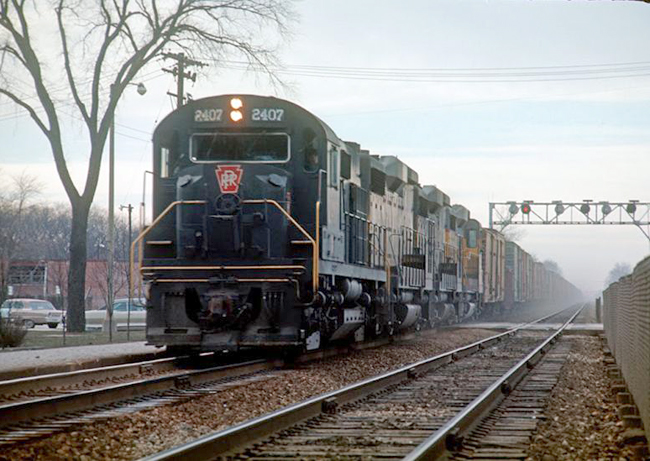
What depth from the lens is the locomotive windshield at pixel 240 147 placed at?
1452cm

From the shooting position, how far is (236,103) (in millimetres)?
14453

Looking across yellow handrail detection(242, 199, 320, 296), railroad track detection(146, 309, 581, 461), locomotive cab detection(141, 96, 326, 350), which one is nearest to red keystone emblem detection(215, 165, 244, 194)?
locomotive cab detection(141, 96, 326, 350)

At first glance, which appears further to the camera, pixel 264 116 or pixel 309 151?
pixel 309 151

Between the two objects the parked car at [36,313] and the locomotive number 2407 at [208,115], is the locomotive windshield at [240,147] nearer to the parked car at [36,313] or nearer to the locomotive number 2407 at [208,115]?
the locomotive number 2407 at [208,115]

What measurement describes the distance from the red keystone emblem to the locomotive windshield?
33cm

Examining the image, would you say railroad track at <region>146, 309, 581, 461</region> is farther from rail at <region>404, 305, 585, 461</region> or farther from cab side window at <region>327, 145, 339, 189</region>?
cab side window at <region>327, 145, 339, 189</region>

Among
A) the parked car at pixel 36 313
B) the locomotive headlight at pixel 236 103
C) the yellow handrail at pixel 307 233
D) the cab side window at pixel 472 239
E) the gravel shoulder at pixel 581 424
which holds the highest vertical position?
the locomotive headlight at pixel 236 103

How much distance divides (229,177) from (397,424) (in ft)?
20.9

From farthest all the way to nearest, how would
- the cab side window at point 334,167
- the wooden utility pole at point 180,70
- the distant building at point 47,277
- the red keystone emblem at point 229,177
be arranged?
the distant building at point 47,277 < the wooden utility pole at point 180,70 < the cab side window at point 334,167 < the red keystone emblem at point 229,177

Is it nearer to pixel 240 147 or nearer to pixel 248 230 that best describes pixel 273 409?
pixel 248 230

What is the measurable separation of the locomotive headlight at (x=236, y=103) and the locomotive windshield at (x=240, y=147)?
17.1 inches

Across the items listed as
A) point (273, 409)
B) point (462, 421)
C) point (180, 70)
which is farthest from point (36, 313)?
point (462, 421)

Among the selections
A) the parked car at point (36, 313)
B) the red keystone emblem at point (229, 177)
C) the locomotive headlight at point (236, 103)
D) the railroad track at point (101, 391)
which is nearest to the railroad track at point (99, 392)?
the railroad track at point (101, 391)

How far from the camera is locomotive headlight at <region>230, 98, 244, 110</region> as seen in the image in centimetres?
1442
